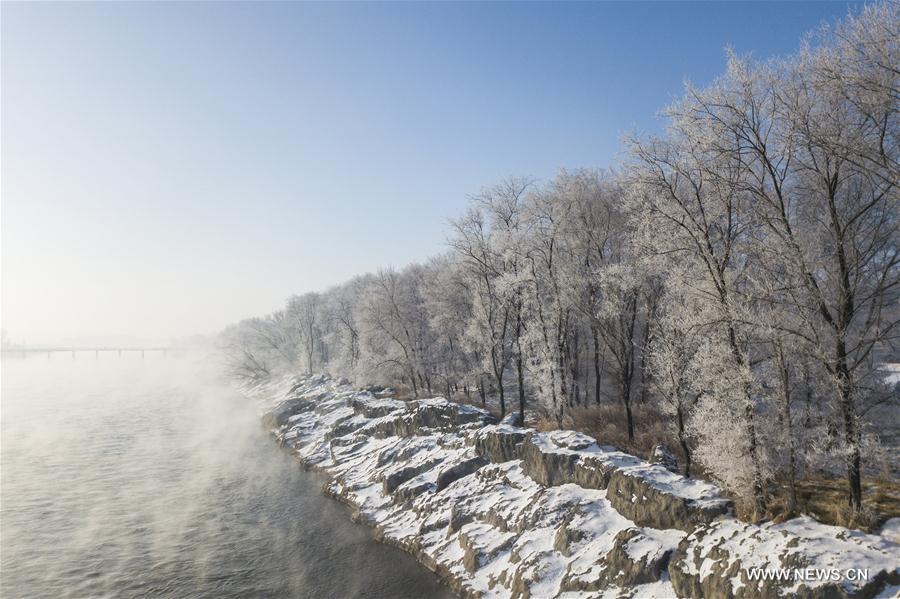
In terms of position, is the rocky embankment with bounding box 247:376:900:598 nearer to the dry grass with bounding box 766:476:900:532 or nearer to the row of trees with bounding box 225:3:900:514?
the dry grass with bounding box 766:476:900:532

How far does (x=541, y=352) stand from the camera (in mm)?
30391

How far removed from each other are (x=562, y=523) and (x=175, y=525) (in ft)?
65.8

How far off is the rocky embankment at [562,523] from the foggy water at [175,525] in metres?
1.93

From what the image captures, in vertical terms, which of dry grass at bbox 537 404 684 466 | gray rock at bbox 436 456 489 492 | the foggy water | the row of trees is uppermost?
the row of trees

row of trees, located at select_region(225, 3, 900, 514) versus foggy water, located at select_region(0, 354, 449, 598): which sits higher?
row of trees, located at select_region(225, 3, 900, 514)

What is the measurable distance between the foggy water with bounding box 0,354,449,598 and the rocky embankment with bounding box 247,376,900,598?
193 cm

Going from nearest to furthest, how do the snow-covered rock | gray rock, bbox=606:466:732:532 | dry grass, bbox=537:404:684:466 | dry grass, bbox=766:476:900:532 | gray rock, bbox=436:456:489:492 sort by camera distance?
the snow-covered rock
dry grass, bbox=766:476:900:532
gray rock, bbox=606:466:732:532
dry grass, bbox=537:404:684:466
gray rock, bbox=436:456:489:492

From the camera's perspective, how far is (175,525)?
2464 centimetres

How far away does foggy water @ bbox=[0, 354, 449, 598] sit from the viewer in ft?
63.0

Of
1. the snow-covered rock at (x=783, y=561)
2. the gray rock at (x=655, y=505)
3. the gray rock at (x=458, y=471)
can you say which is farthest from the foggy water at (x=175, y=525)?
the snow-covered rock at (x=783, y=561)

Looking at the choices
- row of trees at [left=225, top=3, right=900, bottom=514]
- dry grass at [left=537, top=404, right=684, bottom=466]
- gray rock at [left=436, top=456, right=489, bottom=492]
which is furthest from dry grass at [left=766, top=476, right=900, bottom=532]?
gray rock at [left=436, top=456, right=489, bottom=492]

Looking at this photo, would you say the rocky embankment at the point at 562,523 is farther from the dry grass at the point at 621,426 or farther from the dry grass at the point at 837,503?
the dry grass at the point at 621,426

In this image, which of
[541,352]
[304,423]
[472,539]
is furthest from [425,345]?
[472,539]

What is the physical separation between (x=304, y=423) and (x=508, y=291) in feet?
90.4
